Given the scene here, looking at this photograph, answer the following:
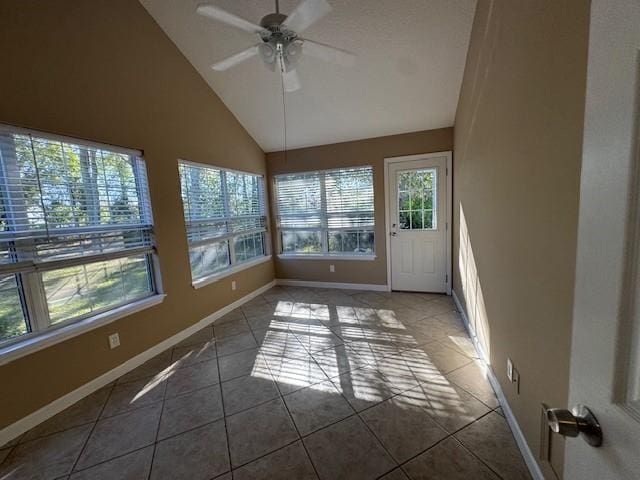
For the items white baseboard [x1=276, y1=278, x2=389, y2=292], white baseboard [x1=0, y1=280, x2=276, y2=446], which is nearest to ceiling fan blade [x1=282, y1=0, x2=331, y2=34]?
white baseboard [x1=0, y1=280, x2=276, y2=446]

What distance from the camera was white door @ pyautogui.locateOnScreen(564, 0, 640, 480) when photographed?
38 cm

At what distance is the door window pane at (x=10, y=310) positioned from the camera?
1769 mm

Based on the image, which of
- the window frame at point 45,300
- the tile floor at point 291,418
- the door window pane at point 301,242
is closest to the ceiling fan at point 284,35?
the window frame at point 45,300

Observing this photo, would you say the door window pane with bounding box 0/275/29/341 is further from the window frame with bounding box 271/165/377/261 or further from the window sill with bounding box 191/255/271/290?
the window frame with bounding box 271/165/377/261

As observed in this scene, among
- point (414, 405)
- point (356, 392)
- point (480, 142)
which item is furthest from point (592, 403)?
point (480, 142)

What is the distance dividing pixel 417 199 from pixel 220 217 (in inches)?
107

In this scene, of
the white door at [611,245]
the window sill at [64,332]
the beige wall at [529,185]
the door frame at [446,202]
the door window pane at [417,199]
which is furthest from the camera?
the door window pane at [417,199]

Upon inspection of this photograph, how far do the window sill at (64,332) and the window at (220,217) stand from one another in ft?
2.50

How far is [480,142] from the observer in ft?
7.29

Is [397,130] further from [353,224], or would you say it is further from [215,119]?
[215,119]

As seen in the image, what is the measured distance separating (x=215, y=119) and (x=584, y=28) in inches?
136

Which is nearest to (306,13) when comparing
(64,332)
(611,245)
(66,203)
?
(611,245)

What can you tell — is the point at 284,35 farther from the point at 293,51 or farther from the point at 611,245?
the point at 611,245

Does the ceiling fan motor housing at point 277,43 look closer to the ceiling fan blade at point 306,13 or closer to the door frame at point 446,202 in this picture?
the ceiling fan blade at point 306,13
